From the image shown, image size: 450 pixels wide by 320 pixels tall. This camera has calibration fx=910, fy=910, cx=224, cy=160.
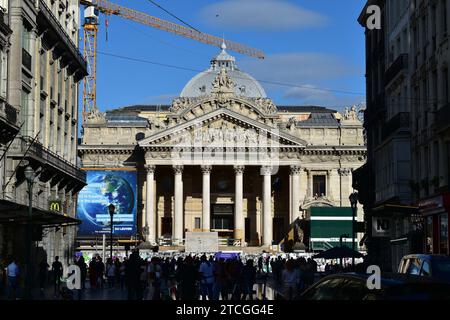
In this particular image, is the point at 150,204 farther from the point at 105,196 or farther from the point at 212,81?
the point at 212,81

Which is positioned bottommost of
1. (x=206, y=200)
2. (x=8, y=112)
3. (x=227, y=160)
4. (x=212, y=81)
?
(x=206, y=200)

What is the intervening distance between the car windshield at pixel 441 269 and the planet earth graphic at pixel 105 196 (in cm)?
6874

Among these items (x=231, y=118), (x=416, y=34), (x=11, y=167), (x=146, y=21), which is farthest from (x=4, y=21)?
(x=146, y=21)

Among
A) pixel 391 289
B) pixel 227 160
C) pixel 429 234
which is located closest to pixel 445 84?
pixel 429 234

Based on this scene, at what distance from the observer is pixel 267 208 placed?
100m

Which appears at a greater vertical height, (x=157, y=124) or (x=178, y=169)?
(x=157, y=124)

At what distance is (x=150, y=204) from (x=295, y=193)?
638 inches

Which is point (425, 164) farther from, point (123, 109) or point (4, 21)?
point (123, 109)

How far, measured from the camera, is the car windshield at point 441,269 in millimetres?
19938

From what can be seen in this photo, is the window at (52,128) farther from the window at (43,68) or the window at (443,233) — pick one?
the window at (443,233)

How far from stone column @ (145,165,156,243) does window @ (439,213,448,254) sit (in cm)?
6326

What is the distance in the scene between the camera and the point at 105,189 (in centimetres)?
8981

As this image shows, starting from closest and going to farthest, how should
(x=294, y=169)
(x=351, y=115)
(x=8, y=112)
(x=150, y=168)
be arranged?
(x=8, y=112)
(x=150, y=168)
(x=294, y=169)
(x=351, y=115)

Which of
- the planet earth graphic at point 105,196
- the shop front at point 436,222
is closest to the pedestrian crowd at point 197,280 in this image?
the shop front at point 436,222
